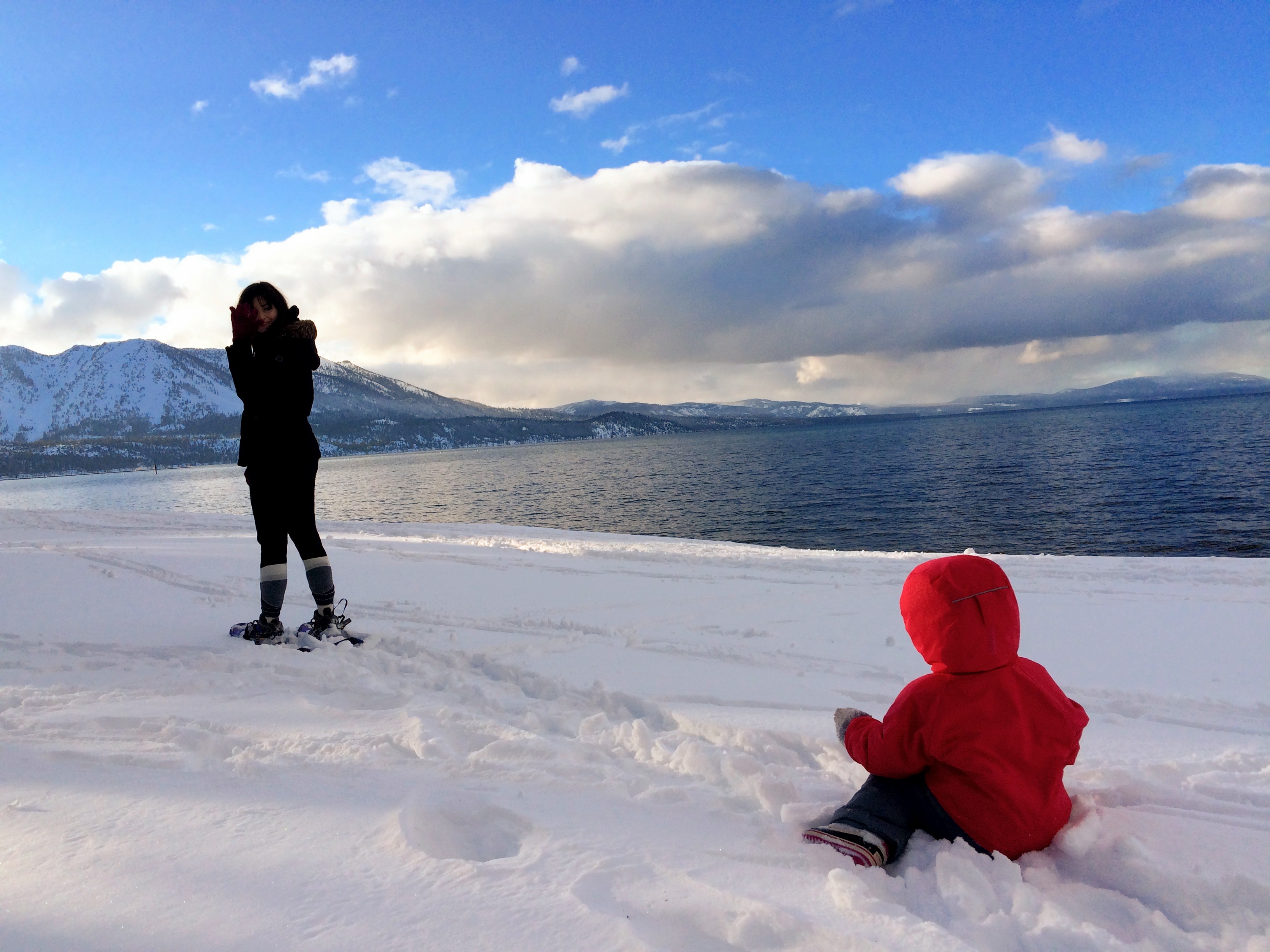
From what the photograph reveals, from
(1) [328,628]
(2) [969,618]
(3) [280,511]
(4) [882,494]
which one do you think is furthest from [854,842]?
(4) [882,494]

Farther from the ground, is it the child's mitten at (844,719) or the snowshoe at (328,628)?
the child's mitten at (844,719)

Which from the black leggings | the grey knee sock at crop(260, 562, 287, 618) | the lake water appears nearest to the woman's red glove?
the black leggings

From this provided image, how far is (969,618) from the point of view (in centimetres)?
212

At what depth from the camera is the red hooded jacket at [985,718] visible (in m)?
2.11

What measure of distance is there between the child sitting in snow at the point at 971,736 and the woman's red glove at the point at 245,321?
4.48m

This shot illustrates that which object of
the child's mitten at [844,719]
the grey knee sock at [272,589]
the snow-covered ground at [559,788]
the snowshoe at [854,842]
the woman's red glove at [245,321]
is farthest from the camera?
the grey knee sock at [272,589]

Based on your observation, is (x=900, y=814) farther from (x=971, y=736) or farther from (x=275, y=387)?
(x=275, y=387)

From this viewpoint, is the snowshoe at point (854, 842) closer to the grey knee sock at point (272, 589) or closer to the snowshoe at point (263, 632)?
the snowshoe at point (263, 632)

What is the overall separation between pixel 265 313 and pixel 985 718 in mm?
4838

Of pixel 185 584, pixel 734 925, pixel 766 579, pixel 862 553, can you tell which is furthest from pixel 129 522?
pixel 734 925

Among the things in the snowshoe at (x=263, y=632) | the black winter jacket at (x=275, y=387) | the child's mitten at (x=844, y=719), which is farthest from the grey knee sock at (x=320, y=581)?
the child's mitten at (x=844, y=719)

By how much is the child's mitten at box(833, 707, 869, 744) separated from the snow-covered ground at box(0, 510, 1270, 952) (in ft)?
0.84

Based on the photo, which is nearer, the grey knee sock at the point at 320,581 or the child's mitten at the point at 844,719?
the child's mitten at the point at 844,719

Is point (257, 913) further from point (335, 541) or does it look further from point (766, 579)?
point (335, 541)
